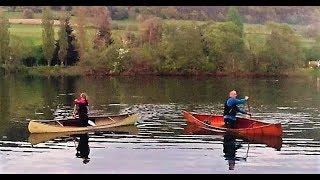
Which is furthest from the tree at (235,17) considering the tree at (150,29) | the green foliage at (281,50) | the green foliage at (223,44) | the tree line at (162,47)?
the tree at (150,29)

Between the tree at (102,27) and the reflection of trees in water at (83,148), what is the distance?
759 inches

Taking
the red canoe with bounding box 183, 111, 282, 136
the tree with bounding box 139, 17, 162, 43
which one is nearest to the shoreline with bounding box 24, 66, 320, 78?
the tree with bounding box 139, 17, 162, 43

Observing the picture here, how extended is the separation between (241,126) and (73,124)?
4288 millimetres

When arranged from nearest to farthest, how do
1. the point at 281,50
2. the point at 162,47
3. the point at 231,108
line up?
the point at 231,108 → the point at 281,50 → the point at 162,47

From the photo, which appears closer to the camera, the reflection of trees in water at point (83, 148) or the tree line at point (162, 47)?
the reflection of trees in water at point (83, 148)

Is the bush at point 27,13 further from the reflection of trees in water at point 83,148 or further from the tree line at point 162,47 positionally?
the reflection of trees in water at point 83,148

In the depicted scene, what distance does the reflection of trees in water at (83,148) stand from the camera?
41.5 ft

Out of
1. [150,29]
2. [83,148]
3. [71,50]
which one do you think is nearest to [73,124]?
[83,148]

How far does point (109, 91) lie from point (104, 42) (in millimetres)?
7128

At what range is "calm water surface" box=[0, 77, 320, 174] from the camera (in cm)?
1173

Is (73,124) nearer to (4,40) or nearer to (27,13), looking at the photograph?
(27,13)

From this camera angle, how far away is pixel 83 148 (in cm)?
1395

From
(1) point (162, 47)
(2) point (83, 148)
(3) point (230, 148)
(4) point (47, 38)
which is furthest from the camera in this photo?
(1) point (162, 47)

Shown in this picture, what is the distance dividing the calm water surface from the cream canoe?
0.28 m
